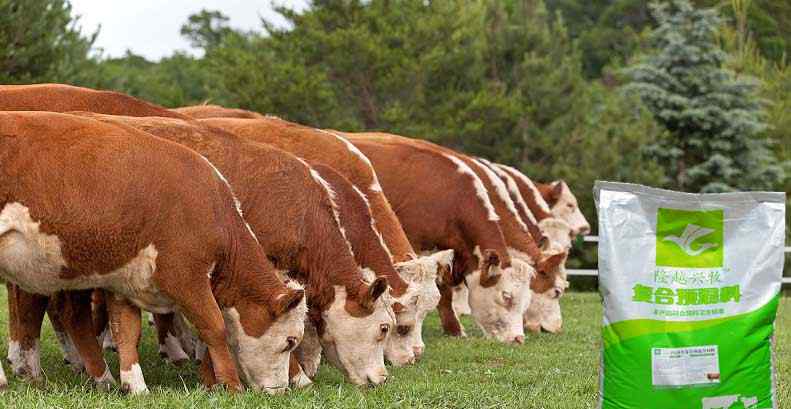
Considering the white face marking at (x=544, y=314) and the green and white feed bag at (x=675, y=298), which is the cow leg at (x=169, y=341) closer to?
the green and white feed bag at (x=675, y=298)

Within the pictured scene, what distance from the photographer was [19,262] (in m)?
7.12

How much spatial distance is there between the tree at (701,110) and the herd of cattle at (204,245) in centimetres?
1792

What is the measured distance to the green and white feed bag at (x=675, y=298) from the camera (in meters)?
5.75

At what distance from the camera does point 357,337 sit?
9008 mm

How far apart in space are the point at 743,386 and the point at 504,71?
27.3 meters

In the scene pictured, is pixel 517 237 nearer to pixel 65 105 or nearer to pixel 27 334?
pixel 65 105

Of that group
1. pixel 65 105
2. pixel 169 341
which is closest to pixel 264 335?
pixel 169 341

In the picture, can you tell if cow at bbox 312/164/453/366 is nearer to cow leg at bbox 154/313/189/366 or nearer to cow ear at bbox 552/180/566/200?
cow leg at bbox 154/313/189/366

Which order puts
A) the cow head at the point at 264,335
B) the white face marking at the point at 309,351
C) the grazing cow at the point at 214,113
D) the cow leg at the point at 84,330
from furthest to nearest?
1. the grazing cow at the point at 214,113
2. the white face marking at the point at 309,351
3. the cow leg at the point at 84,330
4. the cow head at the point at 264,335

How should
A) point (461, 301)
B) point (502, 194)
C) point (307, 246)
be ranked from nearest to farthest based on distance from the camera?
point (307, 246) < point (502, 194) < point (461, 301)

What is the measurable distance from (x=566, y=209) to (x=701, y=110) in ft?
33.6

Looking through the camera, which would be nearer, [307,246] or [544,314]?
[307,246]

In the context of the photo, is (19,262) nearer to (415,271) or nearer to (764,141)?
(415,271)

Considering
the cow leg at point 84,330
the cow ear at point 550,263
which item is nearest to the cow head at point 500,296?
the cow ear at point 550,263
